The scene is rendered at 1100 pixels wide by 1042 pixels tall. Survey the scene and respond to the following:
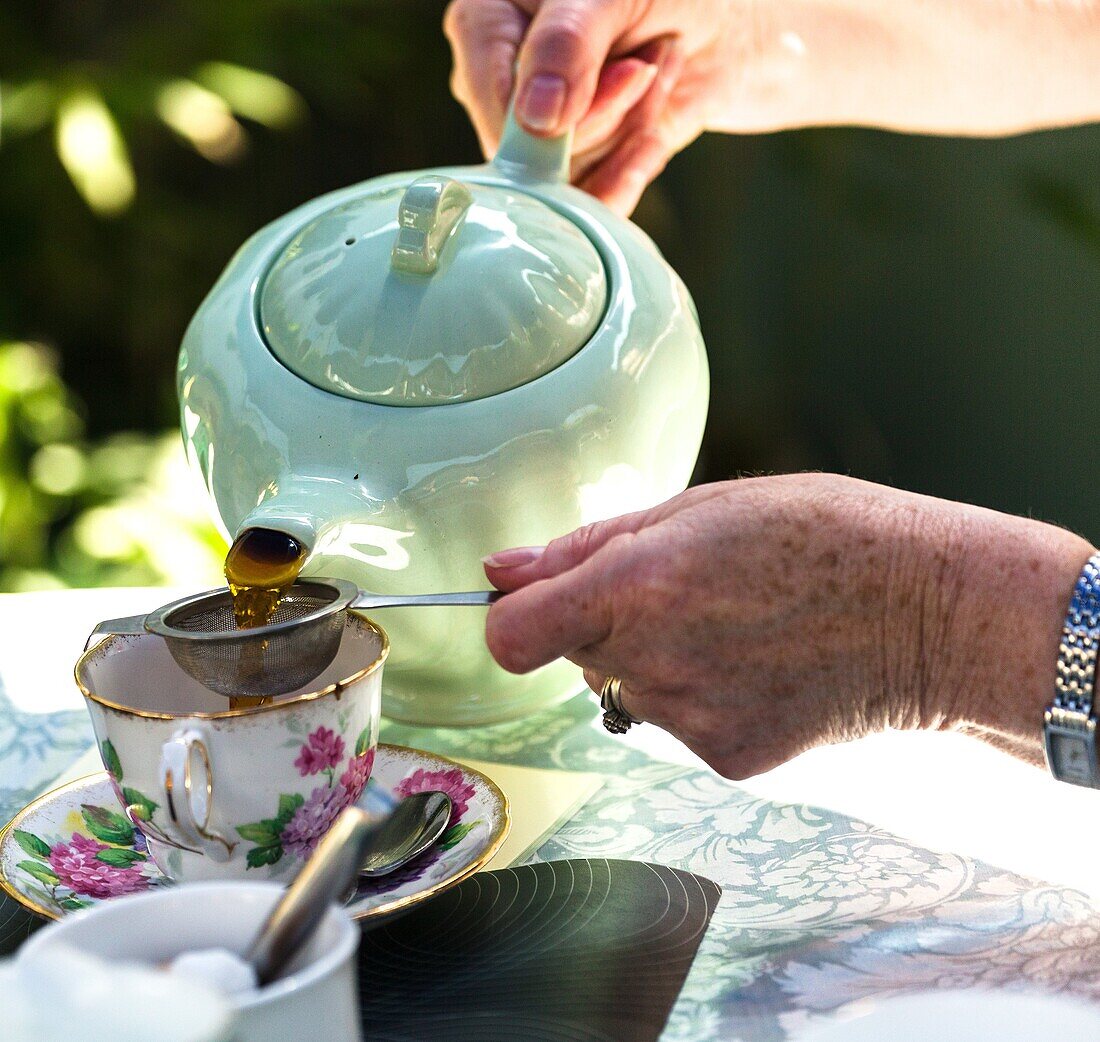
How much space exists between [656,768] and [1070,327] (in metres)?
2.18

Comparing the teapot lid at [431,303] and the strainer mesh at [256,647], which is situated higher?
the teapot lid at [431,303]

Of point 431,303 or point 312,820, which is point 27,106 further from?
point 312,820

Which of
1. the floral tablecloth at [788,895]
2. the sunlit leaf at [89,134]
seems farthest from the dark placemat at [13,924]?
the sunlit leaf at [89,134]

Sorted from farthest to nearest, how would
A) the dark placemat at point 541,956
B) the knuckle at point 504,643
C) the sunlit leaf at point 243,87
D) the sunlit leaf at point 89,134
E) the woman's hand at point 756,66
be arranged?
1. the sunlit leaf at point 243,87
2. the sunlit leaf at point 89,134
3. the woman's hand at point 756,66
4. the knuckle at point 504,643
5. the dark placemat at point 541,956

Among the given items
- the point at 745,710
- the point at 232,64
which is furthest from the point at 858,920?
the point at 232,64

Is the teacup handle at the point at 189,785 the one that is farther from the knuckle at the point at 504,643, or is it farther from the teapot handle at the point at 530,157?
the teapot handle at the point at 530,157

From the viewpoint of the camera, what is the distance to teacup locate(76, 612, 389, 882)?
1.86 ft

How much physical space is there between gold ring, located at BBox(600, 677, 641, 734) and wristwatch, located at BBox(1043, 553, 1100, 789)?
0.20 meters

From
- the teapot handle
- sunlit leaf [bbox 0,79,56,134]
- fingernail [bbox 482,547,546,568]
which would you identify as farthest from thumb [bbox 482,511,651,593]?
sunlit leaf [bbox 0,79,56,134]

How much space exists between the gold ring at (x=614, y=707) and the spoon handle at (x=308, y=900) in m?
0.31

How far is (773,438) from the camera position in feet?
9.46

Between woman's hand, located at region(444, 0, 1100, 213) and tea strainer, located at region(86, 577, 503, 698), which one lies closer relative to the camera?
tea strainer, located at region(86, 577, 503, 698)

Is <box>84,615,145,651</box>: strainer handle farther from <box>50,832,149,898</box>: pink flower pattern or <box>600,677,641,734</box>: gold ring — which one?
<box>600,677,641,734</box>: gold ring

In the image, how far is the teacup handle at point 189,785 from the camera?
1.84 ft
